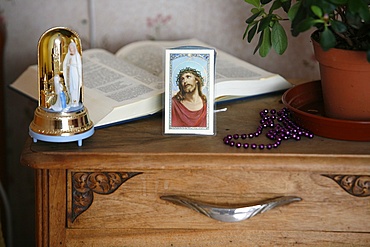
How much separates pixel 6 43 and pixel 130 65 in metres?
0.38

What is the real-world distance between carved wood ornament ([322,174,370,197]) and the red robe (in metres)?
0.22

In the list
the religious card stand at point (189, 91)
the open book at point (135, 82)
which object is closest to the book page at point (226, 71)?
the open book at point (135, 82)

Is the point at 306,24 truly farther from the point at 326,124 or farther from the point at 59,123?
the point at 59,123

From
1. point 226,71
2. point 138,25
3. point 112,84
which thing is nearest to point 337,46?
point 226,71

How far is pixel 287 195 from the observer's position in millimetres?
1083

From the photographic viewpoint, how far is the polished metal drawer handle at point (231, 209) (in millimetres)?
1073

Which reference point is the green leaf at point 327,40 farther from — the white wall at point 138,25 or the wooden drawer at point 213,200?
the white wall at point 138,25

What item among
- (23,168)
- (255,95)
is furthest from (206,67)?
(23,168)

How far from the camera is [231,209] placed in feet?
3.52

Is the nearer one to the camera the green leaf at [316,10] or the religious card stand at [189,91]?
the green leaf at [316,10]

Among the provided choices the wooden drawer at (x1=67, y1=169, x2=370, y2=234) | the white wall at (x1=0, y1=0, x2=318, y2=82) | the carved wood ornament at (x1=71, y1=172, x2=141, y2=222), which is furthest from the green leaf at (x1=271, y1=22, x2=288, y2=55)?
the white wall at (x1=0, y1=0, x2=318, y2=82)

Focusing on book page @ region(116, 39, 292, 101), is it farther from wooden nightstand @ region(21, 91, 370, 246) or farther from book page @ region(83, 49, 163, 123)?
wooden nightstand @ region(21, 91, 370, 246)

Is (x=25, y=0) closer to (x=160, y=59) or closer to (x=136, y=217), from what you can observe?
(x=160, y=59)

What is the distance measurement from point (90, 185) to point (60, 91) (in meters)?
0.15
